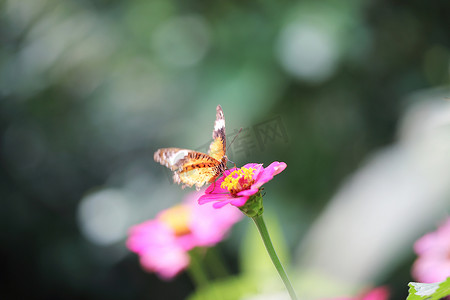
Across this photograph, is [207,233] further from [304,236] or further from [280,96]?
[280,96]

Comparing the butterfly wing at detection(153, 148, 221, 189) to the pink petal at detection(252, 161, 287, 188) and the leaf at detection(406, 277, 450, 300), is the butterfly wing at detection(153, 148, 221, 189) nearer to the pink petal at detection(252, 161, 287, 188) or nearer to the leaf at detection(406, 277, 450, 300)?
the pink petal at detection(252, 161, 287, 188)

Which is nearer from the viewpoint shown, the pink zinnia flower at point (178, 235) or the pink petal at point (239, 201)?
the pink petal at point (239, 201)

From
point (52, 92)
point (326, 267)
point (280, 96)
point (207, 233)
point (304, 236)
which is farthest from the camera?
point (52, 92)

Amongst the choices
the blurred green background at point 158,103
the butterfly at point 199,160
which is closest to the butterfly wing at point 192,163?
the butterfly at point 199,160

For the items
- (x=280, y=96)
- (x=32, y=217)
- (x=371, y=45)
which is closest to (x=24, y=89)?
(x=32, y=217)

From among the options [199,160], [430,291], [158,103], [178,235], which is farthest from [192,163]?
[158,103]

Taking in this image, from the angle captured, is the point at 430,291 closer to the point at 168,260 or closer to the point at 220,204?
the point at 220,204

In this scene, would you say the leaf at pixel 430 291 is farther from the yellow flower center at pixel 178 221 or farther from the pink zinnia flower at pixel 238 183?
the yellow flower center at pixel 178 221
